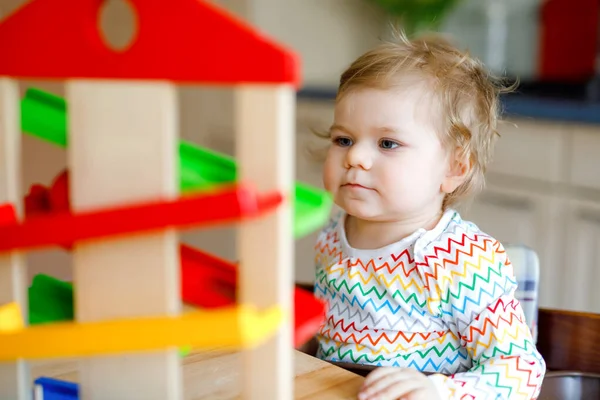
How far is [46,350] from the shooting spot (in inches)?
22.5

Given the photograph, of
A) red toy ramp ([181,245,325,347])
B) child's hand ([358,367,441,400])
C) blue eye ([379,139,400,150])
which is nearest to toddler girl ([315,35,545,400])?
blue eye ([379,139,400,150])

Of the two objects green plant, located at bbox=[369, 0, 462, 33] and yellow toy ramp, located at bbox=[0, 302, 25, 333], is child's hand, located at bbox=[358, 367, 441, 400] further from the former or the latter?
green plant, located at bbox=[369, 0, 462, 33]

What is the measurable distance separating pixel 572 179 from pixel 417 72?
137 cm

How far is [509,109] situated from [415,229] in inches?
52.4

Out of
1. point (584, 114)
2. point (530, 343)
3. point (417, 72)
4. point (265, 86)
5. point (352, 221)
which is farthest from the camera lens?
point (584, 114)

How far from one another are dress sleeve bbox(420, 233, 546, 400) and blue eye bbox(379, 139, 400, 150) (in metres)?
0.15

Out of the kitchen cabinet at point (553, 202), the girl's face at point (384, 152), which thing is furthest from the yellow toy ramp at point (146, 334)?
the kitchen cabinet at point (553, 202)

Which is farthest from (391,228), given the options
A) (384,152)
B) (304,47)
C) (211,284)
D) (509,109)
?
(304,47)

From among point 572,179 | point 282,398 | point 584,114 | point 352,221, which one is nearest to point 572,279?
point 572,179

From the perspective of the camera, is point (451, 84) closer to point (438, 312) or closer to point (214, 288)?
point (438, 312)

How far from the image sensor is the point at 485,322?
96 centimetres

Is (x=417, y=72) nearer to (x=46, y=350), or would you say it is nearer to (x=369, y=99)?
(x=369, y=99)

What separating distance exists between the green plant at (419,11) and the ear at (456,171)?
6.89 feet

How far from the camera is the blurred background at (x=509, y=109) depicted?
7.52ft
